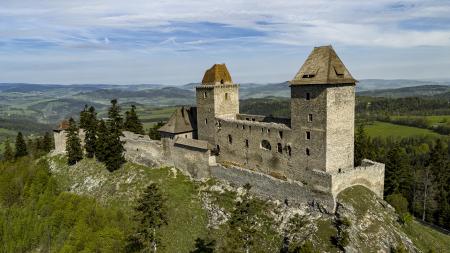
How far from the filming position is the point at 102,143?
58531 mm

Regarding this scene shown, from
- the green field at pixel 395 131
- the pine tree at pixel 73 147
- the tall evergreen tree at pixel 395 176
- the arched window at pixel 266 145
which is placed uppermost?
the arched window at pixel 266 145

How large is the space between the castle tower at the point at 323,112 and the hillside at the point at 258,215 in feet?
13.1

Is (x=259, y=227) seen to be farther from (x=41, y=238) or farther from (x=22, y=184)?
(x=22, y=184)

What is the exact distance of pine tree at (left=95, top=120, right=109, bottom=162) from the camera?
57.5 m

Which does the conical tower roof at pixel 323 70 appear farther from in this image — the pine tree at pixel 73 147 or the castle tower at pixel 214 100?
the pine tree at pixel 73 147

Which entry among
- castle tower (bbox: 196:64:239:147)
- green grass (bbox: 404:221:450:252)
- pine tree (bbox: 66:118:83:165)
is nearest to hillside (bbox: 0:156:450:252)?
green grass (bbox: 404:221:450:252)

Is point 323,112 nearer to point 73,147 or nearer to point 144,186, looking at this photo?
point 144,186

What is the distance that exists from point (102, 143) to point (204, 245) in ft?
90.8

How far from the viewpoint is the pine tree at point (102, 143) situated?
5753 centimetres

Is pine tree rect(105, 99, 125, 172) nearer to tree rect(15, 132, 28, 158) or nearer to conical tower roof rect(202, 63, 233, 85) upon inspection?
conical tower roof rect(202, 63, 233, 85)

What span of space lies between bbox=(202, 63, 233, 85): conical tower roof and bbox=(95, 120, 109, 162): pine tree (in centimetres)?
1814

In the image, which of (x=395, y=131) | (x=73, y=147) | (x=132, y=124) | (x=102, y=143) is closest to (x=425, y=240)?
(x=102, y=143)

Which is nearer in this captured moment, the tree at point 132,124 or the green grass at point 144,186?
the green grass at point 144,186

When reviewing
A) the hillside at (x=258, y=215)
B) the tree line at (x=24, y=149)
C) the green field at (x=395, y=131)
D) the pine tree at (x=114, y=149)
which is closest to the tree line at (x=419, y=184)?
the hillside at (x=258, y=215)
